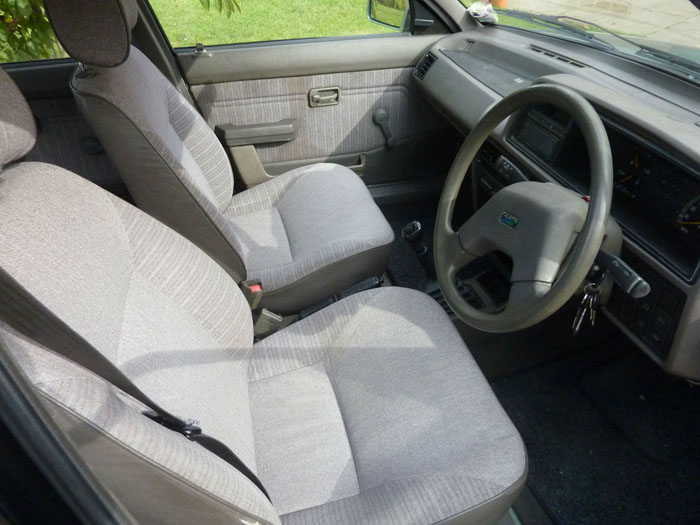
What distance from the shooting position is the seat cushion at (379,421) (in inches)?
38.4

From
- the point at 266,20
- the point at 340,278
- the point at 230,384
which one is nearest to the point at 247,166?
the point at 266,20

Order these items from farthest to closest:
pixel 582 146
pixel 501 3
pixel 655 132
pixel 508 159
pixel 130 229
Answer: pixel 501 3 < pixel 508 159 < pixel 582 146 < pixel 655 132 < pixel 130 229

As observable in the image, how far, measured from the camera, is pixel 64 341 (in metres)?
0.70

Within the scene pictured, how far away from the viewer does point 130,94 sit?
127cm

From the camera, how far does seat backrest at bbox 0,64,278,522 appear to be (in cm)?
66

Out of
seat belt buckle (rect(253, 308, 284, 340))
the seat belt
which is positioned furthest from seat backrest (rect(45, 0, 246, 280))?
the seat belt

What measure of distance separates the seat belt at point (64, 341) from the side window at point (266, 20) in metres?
1.59

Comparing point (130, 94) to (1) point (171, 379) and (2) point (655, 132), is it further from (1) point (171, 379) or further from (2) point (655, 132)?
(2) point (655, 132)

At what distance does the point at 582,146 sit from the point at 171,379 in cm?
116

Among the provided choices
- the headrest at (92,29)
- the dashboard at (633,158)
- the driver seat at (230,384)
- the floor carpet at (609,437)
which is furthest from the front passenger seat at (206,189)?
the floor carpet at (609,437)

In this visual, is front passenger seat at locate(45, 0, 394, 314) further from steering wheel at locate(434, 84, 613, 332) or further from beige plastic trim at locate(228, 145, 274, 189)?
steering wheel at locate(434, 84, 613, 332)

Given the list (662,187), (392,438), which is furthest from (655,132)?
(392,438)

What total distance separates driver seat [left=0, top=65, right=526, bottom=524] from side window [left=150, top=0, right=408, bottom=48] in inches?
50.7

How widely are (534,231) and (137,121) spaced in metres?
0.90
